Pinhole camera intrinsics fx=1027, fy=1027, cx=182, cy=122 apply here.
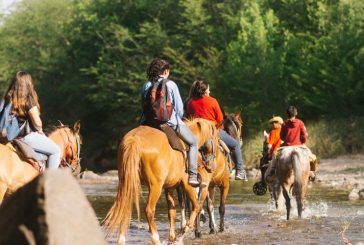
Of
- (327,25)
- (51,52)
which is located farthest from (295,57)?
(51,52)

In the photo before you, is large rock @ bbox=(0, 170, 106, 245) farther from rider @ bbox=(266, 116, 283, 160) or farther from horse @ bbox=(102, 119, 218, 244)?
rider @ bbox=(266, 116, 283, 160)

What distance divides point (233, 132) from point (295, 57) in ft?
101

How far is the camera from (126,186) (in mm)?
11578

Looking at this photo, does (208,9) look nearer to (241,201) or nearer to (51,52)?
(51,52)

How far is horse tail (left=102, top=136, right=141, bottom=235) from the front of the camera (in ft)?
38.0

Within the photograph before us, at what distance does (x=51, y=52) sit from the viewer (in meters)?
77.0

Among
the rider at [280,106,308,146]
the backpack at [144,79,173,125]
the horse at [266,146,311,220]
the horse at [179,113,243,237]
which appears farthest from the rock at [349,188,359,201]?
the backpack at [144,79,173,125]

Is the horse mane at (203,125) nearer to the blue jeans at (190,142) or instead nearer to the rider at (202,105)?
the blue jeans at (190,142)

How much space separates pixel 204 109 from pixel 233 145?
1.11 meters

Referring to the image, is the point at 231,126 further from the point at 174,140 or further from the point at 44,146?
the point at 44,146

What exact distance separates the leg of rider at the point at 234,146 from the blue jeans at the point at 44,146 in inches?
198

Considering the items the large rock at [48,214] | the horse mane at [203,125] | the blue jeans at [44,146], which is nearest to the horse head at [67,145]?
the blue jeans at [44,146]

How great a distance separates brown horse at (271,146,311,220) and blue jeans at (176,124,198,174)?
4840 mm

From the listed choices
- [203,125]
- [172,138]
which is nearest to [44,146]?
[172,138]
